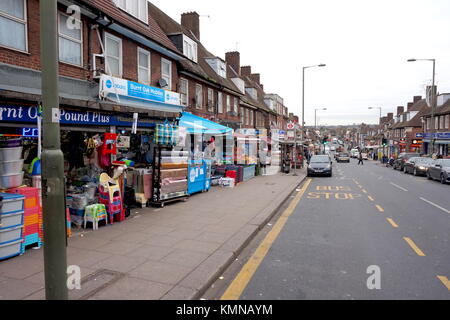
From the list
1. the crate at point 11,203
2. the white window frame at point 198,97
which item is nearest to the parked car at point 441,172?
the white window frame at point 198,97

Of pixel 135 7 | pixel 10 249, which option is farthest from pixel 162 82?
pixel 10 249

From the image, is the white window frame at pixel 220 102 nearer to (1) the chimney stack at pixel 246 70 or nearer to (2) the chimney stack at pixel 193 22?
(2) the chimney stack at pixel 193 22

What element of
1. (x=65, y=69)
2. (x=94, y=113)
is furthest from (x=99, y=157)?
(x=65, y=69)

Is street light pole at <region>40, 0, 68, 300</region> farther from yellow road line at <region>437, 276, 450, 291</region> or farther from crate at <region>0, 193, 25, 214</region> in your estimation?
yellow road line at <region>437, 276, 450, 291</region>

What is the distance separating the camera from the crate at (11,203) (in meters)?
5.06

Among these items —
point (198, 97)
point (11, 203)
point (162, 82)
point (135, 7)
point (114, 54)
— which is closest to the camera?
point (11, 203)

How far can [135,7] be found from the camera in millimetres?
13219

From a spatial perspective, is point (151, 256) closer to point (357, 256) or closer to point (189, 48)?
point (357, 256)

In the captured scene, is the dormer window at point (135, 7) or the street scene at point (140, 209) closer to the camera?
the street scene at point (140, 209)

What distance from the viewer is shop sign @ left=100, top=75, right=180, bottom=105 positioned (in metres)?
9.77

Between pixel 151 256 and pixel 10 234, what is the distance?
2.39 m

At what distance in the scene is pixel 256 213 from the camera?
348 inches

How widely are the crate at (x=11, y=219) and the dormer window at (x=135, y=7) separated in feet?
33.0

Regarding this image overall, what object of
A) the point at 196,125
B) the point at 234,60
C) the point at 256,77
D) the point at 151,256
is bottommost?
the point at 151,256
